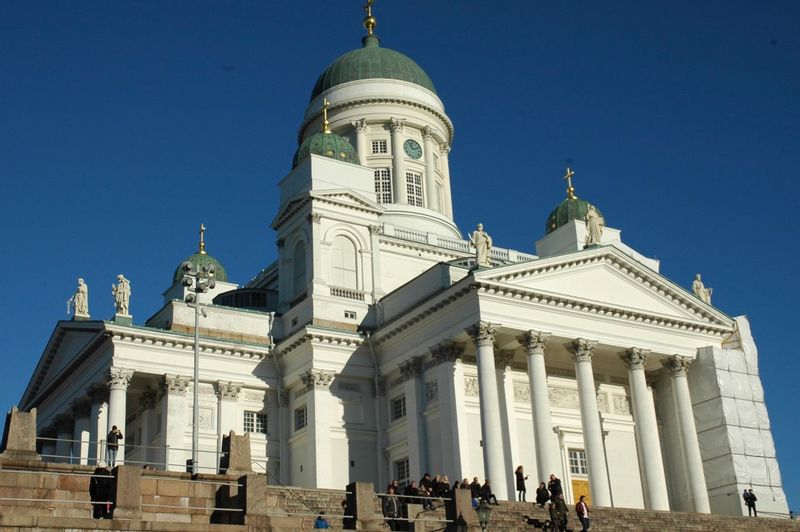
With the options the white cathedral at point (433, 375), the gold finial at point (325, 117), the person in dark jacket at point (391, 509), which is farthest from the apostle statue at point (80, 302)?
the person in dark jacket at point (391, 509)

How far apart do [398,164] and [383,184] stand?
1.26m

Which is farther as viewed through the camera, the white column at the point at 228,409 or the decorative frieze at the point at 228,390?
the decorative frieze at the point at 228,390

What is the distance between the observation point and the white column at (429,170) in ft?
172

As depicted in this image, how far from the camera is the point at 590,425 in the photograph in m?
35.6

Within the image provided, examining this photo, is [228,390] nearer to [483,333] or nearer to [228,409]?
[228,409]

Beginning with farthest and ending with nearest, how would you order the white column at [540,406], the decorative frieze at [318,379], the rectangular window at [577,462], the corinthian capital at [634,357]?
the decorative frieze at [318,379] < the rectangular window at [577,462] < the corinthian capital at [634,357] < the white column at [540,406]

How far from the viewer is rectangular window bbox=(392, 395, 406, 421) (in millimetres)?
39562

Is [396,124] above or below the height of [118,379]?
Result: above

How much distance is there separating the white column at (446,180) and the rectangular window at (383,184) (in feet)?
11.5

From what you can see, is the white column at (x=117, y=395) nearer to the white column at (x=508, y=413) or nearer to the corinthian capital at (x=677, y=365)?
the white column at (x=508, y=413)

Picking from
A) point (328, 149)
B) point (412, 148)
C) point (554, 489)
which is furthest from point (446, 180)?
point (554, 489)

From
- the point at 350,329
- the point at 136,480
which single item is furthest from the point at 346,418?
the point at 136,480

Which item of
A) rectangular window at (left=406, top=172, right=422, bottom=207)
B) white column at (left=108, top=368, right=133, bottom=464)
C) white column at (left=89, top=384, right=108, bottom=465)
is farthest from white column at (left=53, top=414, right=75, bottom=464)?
rectangular window at (left=406, top=172, right=422, bottom=207)

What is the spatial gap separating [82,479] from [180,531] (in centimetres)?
355
